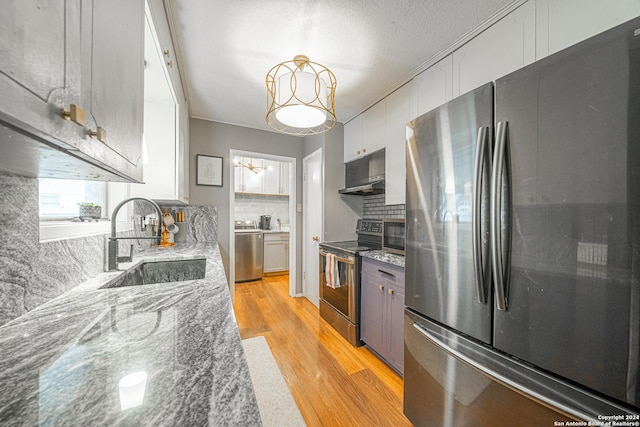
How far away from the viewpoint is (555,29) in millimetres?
1233

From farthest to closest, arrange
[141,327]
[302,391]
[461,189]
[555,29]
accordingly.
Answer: [302,391] → [555,29] → [461,189] → [141,327]

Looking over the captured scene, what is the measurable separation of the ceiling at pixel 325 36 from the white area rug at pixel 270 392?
2218mm

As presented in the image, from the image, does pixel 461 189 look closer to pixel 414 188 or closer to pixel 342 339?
pixel 414 188

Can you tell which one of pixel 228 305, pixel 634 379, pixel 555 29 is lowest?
pixel 634 379

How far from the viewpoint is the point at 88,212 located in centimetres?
131

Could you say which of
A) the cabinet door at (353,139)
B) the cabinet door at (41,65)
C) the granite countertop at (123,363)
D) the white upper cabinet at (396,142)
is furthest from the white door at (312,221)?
the cabinet door at (41,65)

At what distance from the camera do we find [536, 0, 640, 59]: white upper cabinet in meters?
1.04

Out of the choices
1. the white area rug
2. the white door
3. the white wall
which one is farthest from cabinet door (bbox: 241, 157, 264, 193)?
the white area rug

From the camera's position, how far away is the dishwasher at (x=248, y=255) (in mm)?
4254

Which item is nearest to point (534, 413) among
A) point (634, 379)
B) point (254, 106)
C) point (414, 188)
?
point (634, 379)

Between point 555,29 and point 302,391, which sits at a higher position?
point 555,29

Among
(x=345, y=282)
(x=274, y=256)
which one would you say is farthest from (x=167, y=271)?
(x=274, y=256)

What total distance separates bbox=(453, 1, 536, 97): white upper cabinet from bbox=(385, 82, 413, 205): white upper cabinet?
51 cm

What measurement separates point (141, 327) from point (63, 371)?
0.19 m
